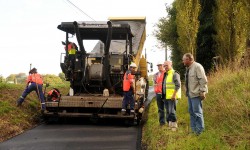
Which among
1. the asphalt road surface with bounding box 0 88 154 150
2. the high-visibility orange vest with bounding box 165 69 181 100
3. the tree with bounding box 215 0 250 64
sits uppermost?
the tree with bounding box 215 0 250 64

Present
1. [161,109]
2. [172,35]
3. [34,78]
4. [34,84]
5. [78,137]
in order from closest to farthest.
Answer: [78,137] < [161,109] < [34,84] < [34,78] < [172,35]

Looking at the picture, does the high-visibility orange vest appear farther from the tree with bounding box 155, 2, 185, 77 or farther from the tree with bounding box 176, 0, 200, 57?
the tree with bounding box 155, 2, 185, 77

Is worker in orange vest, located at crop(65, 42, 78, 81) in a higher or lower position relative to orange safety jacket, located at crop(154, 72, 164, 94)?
higher

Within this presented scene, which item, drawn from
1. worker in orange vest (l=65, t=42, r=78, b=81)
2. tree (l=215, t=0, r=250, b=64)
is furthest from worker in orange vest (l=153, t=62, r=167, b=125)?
tree (l=215, t=0, r=250, b=64)

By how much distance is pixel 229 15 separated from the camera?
1803 cm

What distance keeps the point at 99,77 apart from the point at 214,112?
4.42 metres

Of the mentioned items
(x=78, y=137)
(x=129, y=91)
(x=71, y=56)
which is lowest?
(x=78, y=137)

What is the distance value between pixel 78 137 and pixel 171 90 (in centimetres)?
260

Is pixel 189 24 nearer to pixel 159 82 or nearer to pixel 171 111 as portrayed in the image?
pixel 159 82

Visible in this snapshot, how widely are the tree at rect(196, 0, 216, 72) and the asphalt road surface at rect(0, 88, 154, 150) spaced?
491 inches

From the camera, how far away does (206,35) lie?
21812 mm

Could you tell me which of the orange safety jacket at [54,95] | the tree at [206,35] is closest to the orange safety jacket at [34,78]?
the orange safety jacket at [54,95]

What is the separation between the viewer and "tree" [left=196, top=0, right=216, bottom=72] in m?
21.7

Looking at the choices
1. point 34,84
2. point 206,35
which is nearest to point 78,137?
point 34,84
